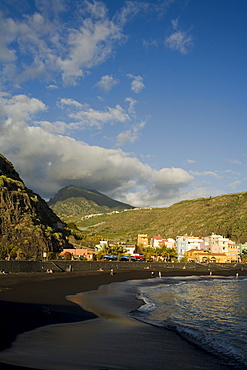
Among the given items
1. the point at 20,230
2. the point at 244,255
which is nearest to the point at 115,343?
the point at 20,230

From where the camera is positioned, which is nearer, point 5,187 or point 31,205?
point 5,187

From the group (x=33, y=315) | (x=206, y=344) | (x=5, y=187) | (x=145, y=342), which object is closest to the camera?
(x=145, y=342)

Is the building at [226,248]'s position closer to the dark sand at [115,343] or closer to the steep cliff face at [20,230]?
the steep cliff face at [20,230]

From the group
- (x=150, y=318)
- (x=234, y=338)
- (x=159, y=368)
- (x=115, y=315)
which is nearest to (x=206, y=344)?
(x=234, y=338)

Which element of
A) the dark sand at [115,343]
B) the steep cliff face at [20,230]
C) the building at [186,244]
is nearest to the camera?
the dark sand at [115,343]

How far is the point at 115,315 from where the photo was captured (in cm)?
2088

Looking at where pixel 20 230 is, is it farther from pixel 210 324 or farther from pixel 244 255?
pixel 244 255

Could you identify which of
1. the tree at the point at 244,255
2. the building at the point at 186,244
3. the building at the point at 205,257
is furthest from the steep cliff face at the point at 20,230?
the tree at the point at 244,255

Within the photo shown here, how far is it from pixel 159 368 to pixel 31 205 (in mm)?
93093

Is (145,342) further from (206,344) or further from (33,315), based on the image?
(33,315)

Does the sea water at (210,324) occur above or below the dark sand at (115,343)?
below

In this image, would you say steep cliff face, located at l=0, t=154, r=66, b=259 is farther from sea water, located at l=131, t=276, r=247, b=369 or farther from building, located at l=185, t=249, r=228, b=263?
building, located at l=185, t=249, r=228, b=263

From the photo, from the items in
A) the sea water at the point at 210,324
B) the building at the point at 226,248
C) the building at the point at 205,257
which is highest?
the building at the point at 226,248

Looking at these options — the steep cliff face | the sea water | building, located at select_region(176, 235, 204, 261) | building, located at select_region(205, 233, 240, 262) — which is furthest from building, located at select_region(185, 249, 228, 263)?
the sea water
